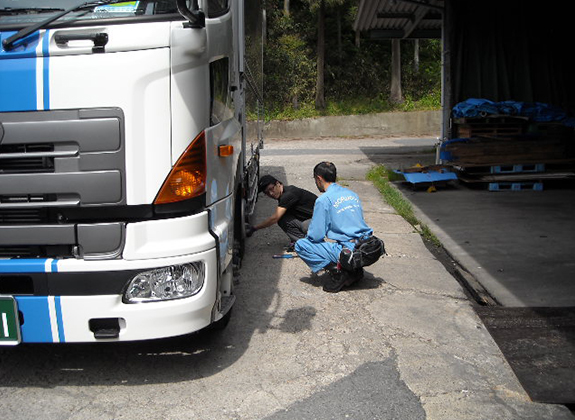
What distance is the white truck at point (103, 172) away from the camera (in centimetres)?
339

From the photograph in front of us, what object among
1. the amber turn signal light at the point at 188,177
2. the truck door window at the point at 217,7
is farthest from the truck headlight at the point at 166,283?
the truck door window at the point at 217,7

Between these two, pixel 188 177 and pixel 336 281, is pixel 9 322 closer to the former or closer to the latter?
pixel 188 177

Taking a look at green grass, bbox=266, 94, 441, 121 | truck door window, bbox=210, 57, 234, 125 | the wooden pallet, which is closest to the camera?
truck door window, bbox=210, 57, 234, 125

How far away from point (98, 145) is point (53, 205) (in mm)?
421

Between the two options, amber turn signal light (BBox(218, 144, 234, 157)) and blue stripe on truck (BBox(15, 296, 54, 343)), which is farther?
amber turn signal light (BBox(218, 144, 234, 157))

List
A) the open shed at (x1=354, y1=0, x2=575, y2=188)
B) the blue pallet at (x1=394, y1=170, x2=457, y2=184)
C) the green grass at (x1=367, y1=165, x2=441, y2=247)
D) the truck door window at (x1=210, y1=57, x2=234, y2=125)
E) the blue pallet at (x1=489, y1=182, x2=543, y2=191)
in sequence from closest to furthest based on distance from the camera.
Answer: the truck door window at (x1=210, y1=57, x2=234, y2=125), the green grass at (x1=367, y1=165, x2=441, y2=247), the blue pallet at (x1=489, y1=182, x2=543, y2=191), the blue pallet at (x1=394, y1=170, x2=457, y2=184), the open shed at (x1=354, y1=0, x2=575, y2=188)

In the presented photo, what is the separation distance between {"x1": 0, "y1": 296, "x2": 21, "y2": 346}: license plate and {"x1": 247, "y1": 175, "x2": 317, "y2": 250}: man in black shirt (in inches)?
134

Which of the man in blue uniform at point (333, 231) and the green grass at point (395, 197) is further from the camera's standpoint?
the green grass at point (395, 197)

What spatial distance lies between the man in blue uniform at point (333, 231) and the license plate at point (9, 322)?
2.66m

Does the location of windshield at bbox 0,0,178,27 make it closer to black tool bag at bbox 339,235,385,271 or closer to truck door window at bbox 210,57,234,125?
truck door window at bbox 210,57,234,125

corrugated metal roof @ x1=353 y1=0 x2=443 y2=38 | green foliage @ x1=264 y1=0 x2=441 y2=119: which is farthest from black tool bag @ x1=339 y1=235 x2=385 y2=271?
green foliage @ x1=264 y1=0 x2=441 y2=119

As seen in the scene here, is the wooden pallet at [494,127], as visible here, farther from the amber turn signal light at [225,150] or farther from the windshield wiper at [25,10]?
the windshield wiper at [25,10]

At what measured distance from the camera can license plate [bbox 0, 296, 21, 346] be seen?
3466 mm

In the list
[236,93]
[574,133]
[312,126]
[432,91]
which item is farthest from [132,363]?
[432,91]
